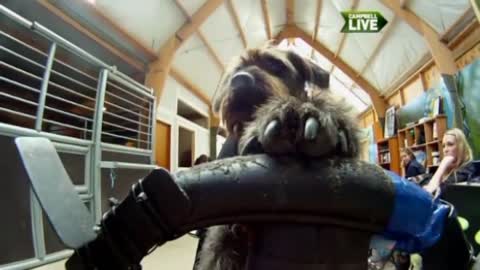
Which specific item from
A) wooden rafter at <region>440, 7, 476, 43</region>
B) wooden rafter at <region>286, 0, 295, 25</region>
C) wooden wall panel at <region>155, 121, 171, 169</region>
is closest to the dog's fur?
wooden rafter at <region>440, 7, 476, 43</region>

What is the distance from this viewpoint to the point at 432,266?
0.43 m

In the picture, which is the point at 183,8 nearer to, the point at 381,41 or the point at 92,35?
the point at 92,35

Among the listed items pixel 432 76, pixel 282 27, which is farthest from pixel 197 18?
pixel 432 76

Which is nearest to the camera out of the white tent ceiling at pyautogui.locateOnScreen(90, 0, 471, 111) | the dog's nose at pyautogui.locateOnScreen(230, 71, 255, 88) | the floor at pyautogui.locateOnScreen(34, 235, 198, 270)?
the dog's nose at pyautogui.locateOnScreen(230, 71, 255, 88)

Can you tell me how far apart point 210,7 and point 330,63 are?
478 cm

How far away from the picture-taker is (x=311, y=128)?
400 mm

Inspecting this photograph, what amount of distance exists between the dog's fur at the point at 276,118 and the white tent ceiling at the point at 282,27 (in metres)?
2.82

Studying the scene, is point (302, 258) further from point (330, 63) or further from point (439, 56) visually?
point (330, 63)

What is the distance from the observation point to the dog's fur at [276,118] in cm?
40

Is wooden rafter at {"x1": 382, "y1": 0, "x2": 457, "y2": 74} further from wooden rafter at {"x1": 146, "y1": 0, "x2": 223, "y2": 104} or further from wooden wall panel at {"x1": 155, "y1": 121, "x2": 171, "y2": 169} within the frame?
wooden wall panel at {"x1": 155, "y1": 121, "x2": 171, "y2": 169}

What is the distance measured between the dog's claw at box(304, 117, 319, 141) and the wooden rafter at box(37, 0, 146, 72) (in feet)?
12.2

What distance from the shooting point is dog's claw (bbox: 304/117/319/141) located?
0.39m

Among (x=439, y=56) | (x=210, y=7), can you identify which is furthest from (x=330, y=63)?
(x=210, y=7)

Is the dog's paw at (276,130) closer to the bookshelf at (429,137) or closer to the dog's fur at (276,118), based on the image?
the dog's fur at (276,118)
